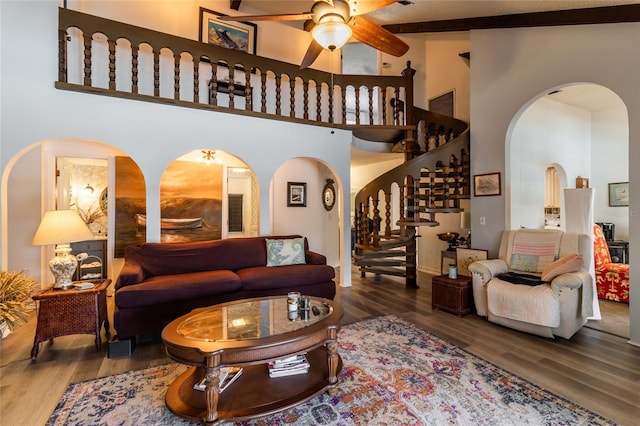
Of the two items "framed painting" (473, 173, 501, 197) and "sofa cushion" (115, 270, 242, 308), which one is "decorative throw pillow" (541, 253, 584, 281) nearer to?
"framed painting" (473, 173, 501, 197)

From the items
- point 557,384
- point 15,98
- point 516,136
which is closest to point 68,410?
point 15,98

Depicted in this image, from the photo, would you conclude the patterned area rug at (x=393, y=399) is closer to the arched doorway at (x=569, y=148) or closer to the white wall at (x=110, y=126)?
the white wall at (x=110, y=126)

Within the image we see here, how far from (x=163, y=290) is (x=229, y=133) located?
2.25m

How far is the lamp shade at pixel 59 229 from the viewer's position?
2.65 m

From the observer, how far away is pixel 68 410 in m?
1.94

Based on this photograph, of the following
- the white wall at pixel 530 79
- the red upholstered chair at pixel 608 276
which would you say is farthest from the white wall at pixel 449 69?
the red upholstered chair at pixel 608 276

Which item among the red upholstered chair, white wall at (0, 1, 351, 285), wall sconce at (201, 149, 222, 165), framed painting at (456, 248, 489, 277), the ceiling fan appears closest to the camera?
the ceiling fan

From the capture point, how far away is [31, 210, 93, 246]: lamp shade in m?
2.65

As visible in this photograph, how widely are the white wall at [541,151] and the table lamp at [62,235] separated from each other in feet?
16.0

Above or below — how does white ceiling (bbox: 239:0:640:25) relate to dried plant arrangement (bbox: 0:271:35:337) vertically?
above

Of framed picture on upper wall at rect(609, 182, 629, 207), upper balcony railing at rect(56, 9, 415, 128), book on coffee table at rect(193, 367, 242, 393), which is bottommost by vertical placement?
book on coffee table at rect(193, 367, 242, 393)

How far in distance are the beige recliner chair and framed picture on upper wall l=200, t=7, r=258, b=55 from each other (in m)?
5.16

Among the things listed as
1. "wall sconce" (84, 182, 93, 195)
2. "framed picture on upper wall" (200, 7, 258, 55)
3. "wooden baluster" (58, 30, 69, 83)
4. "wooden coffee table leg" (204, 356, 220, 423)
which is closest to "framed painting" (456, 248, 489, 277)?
"wooden coffee table leg" (204, 356, 220, 423)

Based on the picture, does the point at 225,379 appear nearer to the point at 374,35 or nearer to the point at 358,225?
the point at 374,35
